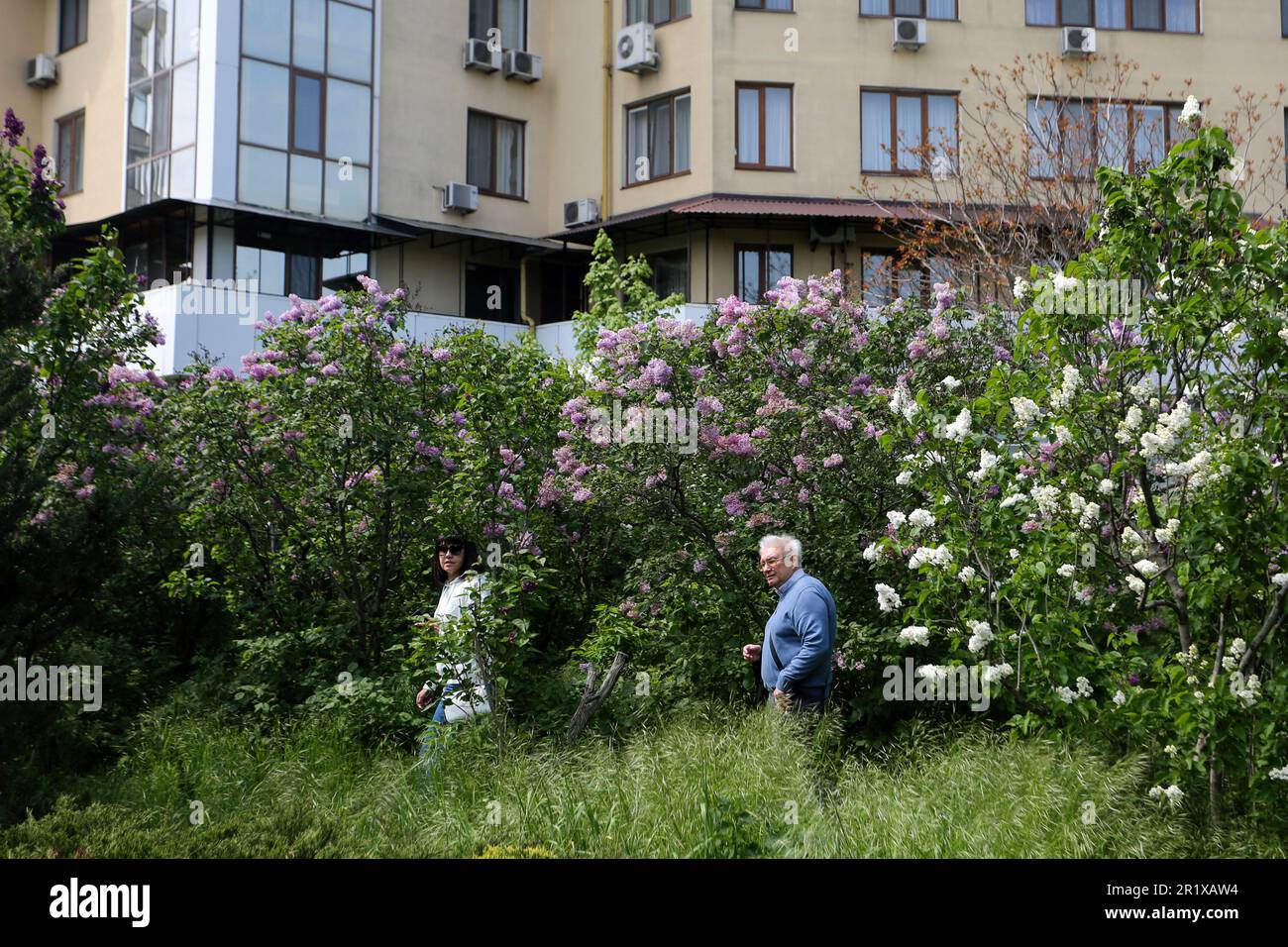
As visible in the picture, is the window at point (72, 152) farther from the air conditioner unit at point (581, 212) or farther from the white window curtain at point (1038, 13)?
the white window curtain at point (1038, 13)

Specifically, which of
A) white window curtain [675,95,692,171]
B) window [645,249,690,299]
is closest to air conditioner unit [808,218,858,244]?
window [645,249,690,299]

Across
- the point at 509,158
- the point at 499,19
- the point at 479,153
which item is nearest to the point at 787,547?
the point at 479,153

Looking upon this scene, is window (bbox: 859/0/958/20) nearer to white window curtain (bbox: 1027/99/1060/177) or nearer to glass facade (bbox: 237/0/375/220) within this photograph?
white window curtain (bbox: 1027/99/1060/177)

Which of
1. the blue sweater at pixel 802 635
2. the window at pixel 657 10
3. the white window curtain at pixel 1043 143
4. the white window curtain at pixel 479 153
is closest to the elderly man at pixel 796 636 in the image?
the blue sweater at pixel 802 635

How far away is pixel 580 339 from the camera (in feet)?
45.5

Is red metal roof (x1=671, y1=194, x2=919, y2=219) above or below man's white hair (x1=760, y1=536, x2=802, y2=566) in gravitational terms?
above

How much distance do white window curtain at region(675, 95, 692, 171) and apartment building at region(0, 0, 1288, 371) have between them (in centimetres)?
6

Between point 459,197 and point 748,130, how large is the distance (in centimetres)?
553

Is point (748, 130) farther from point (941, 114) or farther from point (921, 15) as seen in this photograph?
point (921, 15)

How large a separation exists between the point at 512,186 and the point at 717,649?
63.7ft

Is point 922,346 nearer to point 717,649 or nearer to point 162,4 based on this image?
point 717,649

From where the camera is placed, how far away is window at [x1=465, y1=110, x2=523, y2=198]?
90.5 ft

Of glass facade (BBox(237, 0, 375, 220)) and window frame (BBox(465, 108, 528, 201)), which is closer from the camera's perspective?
glass facade (BBox(237, 0, 375, 220))
